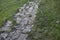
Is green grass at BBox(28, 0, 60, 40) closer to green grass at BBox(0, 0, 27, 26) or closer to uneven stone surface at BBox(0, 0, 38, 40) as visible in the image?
uneven stone surface at BBox(0, 0, 38, 40)

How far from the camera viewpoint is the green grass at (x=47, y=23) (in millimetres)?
5375

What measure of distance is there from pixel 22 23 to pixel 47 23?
37.4 inches

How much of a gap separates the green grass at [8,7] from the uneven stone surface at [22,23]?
214mm

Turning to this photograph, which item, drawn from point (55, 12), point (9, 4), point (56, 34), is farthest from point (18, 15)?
point (56, 34)

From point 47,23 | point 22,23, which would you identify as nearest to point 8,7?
point 22,23

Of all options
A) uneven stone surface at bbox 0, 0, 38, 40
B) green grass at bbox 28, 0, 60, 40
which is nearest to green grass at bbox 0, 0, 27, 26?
uneven stone surface at bbox 0, 0, 38, 40

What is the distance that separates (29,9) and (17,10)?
1.74 ft

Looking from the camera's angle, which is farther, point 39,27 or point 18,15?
point 18,15

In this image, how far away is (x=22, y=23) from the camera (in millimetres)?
6238

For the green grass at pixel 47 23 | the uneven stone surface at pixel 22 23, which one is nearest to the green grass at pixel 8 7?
the uneven stone surface at pixel 22 23

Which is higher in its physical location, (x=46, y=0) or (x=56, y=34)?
(x=46, y=0)

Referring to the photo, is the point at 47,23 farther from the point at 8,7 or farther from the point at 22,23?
the point at 8,7

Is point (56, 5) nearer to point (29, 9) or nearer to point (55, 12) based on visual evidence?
point (55, 12)

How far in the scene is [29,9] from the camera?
723 centimetres
